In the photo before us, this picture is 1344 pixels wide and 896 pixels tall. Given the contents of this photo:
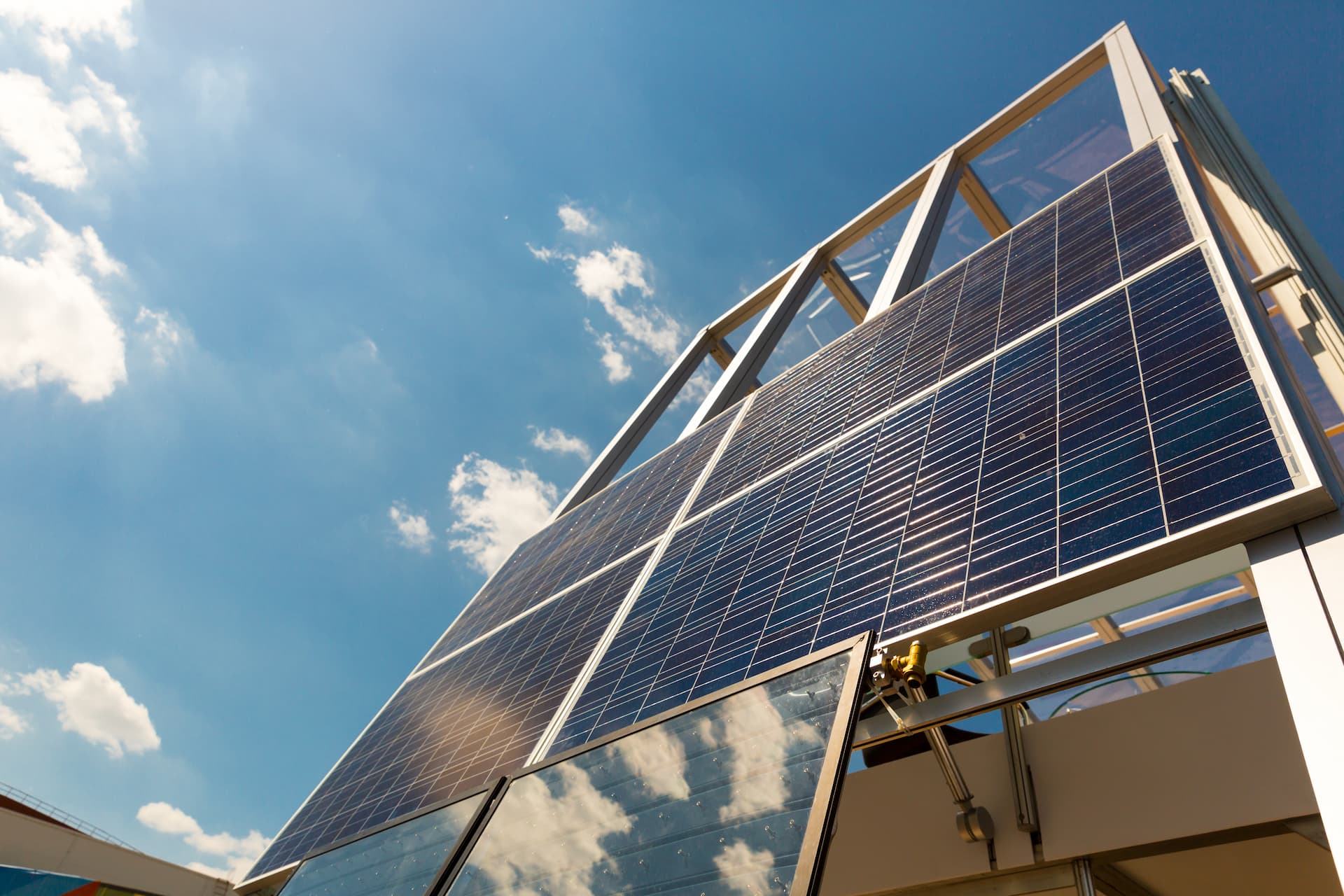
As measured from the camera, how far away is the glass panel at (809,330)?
13.9 metres

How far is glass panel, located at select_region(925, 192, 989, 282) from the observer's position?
1262cm

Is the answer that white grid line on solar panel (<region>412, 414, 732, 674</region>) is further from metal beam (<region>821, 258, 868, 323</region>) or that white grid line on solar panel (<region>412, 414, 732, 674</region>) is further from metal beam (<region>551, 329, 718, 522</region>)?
metal beam (<region>821, 258, 868, 323</region>)

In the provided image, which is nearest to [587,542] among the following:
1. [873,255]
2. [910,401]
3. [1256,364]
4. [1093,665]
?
[910,401]

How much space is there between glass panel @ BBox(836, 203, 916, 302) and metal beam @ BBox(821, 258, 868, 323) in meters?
0.08

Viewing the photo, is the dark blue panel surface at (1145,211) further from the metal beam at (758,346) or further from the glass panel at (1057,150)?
the metal beam at (758,346)

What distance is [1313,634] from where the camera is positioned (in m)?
2.54

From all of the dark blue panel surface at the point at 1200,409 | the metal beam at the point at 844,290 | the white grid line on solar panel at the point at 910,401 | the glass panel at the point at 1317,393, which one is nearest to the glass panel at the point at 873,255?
the metal beam at the point at 844,290

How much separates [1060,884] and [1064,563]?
171 cm

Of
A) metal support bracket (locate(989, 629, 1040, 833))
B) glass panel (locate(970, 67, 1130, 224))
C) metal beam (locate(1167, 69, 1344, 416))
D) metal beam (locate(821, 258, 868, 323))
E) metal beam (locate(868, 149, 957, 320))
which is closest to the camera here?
metal support bracket (locate(989, 629, 1040, 833))

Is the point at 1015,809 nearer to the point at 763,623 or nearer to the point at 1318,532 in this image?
the point at 763,623

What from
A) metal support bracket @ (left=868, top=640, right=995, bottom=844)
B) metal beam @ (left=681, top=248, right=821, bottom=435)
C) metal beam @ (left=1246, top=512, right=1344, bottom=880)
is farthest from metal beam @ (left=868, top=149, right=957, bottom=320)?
metal beam @ (left=1246, top=512, right=1344, bottom=880)

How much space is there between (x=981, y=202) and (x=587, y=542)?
29.2 feet

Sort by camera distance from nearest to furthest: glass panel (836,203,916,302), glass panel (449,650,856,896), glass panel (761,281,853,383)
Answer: glass panel (449,650,856,896)
glass panel (836,203,916,302)
glass panel (761,281,853,383)

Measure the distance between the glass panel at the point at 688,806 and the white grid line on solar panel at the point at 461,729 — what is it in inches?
60.1
